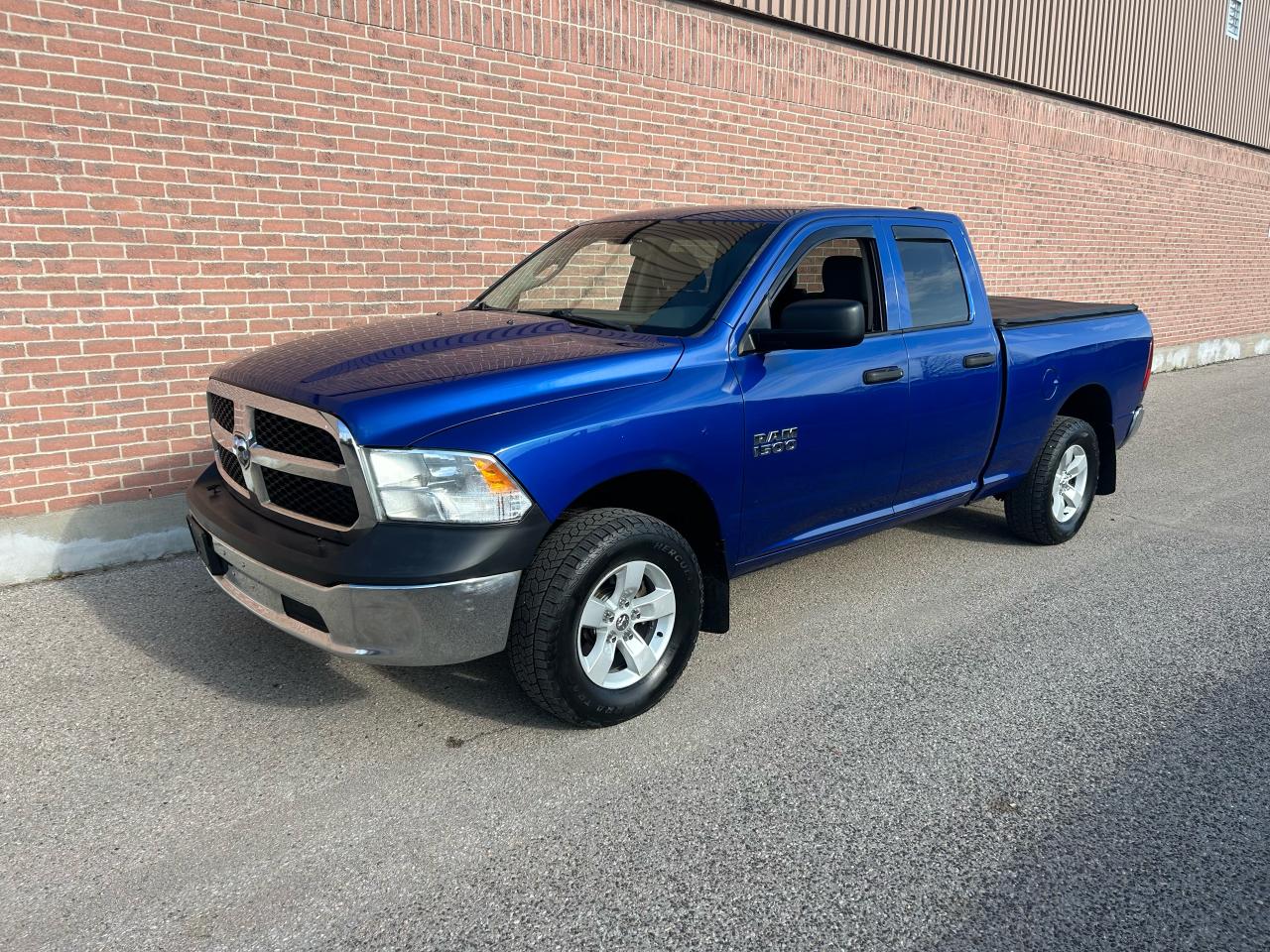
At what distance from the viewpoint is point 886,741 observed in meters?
3.47

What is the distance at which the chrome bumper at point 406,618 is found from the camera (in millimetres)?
2994

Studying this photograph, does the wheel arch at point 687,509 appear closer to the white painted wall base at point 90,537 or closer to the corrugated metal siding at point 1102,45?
the white painted wall base at point 90,537

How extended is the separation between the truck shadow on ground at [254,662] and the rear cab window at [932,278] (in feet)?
8.68

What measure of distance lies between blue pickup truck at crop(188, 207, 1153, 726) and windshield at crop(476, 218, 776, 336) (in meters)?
0.01

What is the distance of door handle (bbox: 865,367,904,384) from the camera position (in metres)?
4.25

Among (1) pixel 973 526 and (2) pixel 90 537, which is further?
(1) pixel 973 526

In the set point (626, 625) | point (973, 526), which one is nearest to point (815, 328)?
point (626, 625)

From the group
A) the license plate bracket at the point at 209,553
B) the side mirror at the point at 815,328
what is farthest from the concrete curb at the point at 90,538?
the side mirror at the point at 815,328

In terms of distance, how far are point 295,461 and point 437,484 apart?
582mm

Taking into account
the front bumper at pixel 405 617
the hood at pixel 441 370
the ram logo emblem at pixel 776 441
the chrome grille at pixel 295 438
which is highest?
the hood at pixel 441 370

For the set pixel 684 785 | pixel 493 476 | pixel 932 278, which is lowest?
pixel 684 785

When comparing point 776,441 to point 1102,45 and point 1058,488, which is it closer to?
point 1058,488

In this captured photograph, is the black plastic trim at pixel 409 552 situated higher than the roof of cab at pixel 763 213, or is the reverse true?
the roof of cab at pixel 763 213

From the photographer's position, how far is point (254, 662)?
4.03 meters
